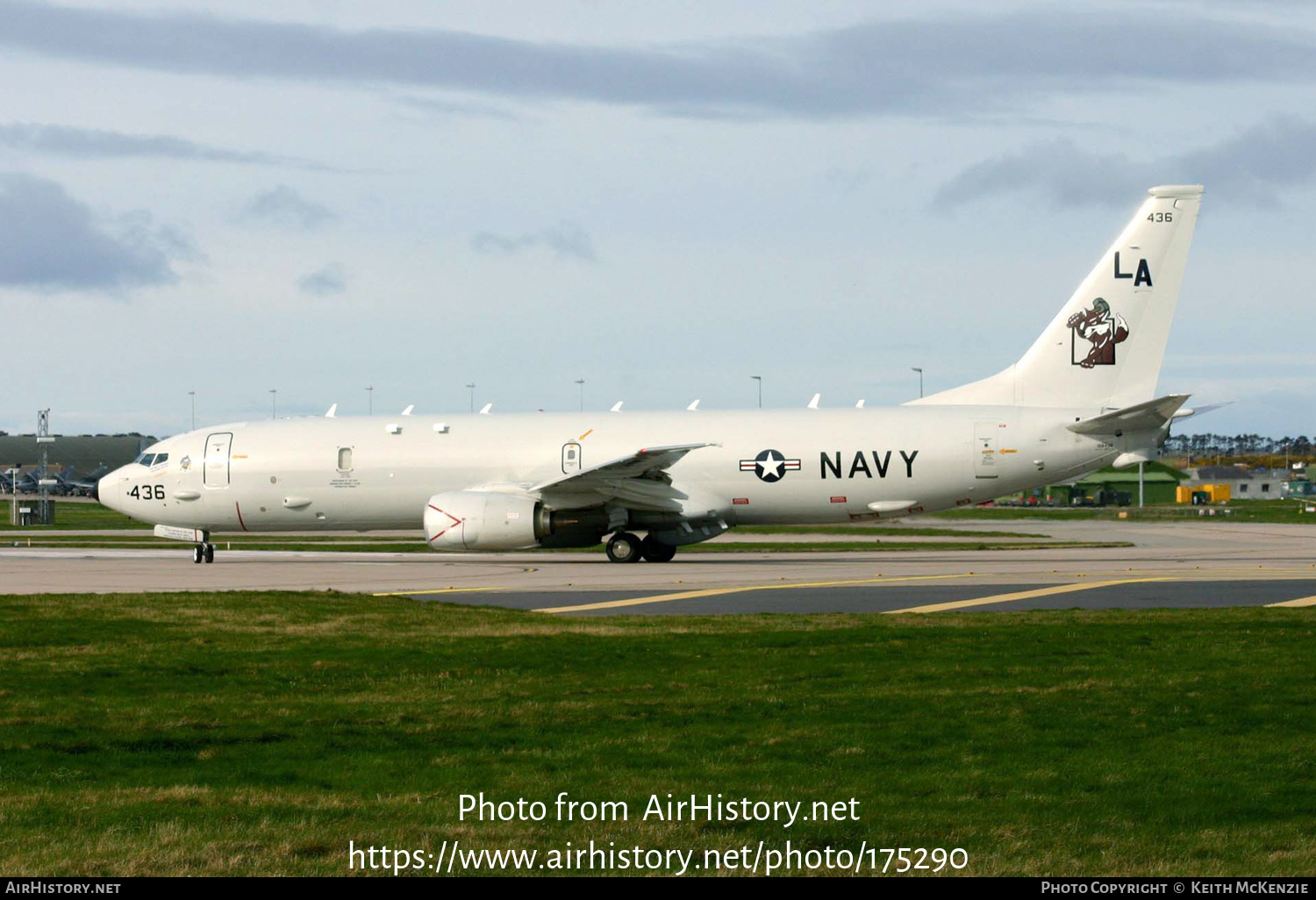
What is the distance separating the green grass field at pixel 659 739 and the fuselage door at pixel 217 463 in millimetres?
19989

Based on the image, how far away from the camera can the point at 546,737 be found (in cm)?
989

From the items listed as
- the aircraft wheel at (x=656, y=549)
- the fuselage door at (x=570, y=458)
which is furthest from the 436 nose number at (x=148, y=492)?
the aircraft wheel at (x=656, y=549)

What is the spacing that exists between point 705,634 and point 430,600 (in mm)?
7021

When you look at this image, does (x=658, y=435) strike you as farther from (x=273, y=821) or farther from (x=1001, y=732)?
(x=273, y=821)

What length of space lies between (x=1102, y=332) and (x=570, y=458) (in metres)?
13.5

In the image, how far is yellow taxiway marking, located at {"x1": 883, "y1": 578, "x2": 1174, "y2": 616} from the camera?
794 inches

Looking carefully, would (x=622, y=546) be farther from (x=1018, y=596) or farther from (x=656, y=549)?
(x=1018, y=596)

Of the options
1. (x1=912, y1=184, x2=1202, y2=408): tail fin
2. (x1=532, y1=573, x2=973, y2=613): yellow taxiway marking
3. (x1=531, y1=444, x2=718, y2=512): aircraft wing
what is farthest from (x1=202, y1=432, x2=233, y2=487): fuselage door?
(x1=912, y1=184, x2=1202, y2=408): tail fin

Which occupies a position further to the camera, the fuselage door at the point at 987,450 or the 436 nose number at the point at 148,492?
the 436 nose number at the point at 148,492

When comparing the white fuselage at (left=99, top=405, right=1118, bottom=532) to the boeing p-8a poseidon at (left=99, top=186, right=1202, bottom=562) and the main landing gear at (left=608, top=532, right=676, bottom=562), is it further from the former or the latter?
the main landing gear at (left=608, top=532, right=676, bottom=562)

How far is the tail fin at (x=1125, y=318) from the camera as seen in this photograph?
107 feet

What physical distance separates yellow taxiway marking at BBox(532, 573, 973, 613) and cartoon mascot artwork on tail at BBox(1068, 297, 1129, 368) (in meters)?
8.33

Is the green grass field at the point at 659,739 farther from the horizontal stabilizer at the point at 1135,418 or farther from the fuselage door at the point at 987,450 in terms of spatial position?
the fuselage door at the point at 987,450

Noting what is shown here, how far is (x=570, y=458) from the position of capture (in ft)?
114
